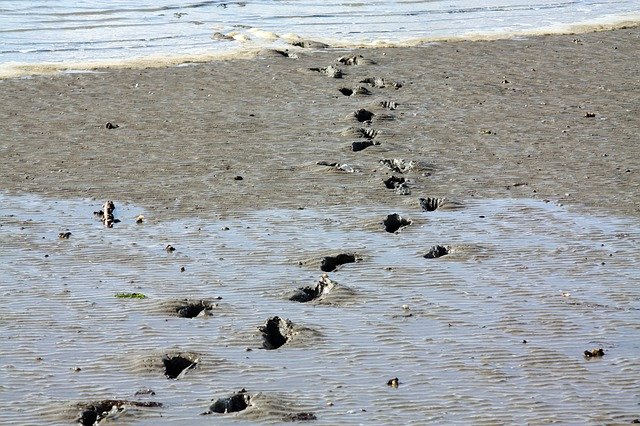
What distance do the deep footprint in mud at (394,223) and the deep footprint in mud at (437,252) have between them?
0.56 meters

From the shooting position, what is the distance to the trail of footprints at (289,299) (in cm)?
582

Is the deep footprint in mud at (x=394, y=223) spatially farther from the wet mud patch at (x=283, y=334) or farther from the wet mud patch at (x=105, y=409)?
the wet mud patch at (x=105, y=409)

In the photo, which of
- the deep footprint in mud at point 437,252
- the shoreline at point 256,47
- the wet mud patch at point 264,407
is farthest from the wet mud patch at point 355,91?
the wet mud patch at point 264,407

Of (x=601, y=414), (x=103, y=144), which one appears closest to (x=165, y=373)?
(x=601, y=414)

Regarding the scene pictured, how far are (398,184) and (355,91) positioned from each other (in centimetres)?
336

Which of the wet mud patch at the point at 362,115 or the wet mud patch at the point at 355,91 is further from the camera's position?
the wet mud patch at the point at 355,91

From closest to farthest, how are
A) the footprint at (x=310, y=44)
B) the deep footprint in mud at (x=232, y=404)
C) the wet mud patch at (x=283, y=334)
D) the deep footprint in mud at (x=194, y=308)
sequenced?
the deep footprint in mud at (x=232, y=404), the wet mud patch at (x=283, y=334), the deep footprint in mud at (x=194, y=308), the footprint at (x=310, y=44)

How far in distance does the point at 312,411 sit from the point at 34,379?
1.52 meters

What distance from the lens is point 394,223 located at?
8.78m

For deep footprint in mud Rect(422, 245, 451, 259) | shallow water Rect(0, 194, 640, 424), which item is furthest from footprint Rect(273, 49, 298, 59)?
deep footprint in mud Rect(422, 245, 451, 259)

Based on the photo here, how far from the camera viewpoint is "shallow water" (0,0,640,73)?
15.8 m

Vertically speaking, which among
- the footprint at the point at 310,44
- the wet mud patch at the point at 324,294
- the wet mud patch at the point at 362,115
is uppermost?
the footprint at the point at 310,44

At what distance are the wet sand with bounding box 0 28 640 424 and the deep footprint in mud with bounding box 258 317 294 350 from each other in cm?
6

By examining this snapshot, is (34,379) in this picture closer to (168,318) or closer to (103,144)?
(168,318)
